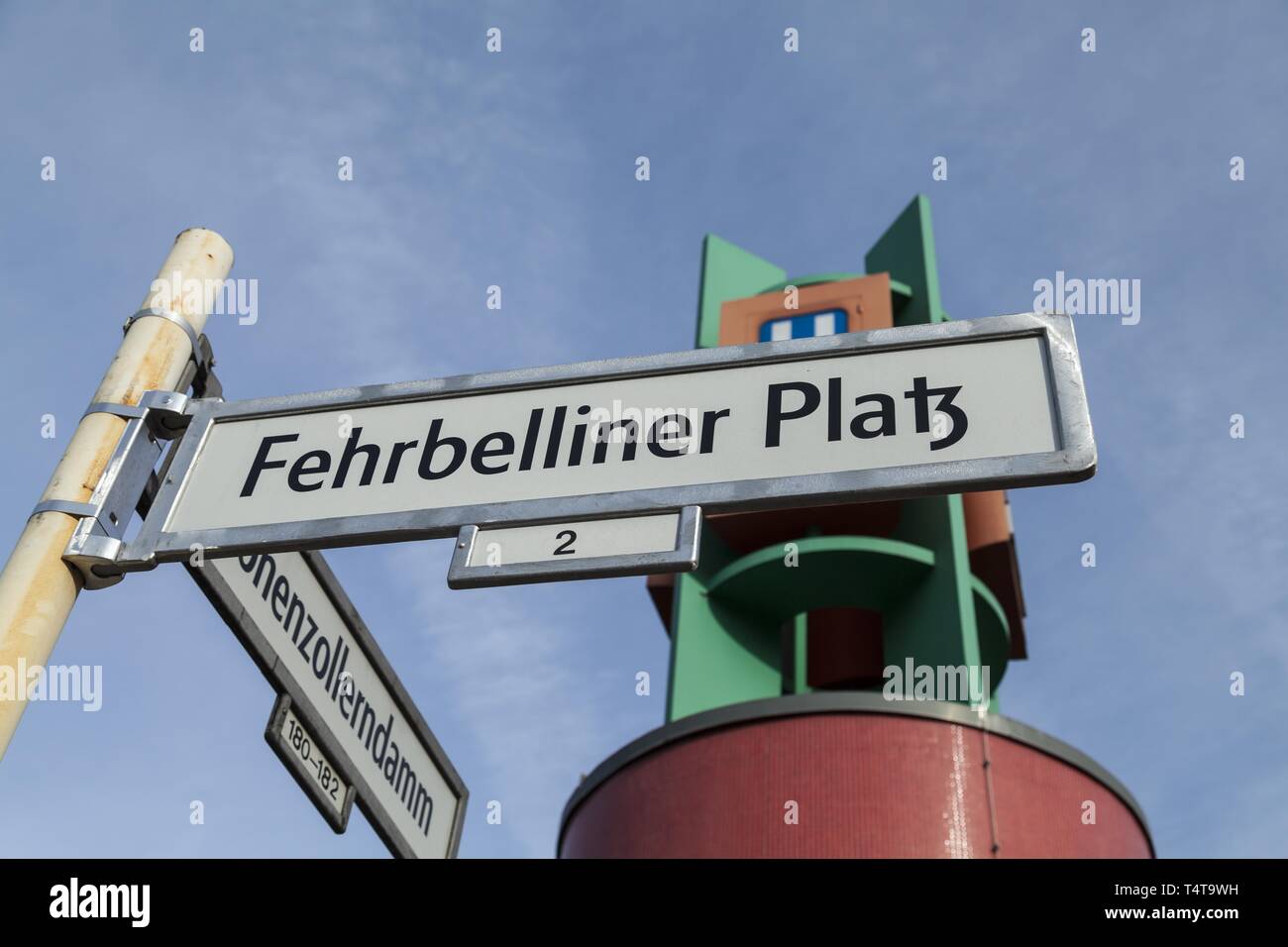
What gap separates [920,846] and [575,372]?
7.89 metres

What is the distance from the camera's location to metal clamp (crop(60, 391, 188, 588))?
7.55 feet

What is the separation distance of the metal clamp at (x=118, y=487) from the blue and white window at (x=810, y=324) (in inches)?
410

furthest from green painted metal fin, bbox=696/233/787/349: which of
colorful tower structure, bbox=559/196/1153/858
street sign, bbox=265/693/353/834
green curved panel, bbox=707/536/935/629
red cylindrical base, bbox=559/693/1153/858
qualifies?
street sign, bbox=265/693/353/834

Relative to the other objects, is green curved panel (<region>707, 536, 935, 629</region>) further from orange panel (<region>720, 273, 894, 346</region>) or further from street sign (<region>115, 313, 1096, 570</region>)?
street sign (<region>115, 313, 1096, 570</region>)

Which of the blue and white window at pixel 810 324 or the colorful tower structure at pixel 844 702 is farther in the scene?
the blue and white window at pixel 810 324

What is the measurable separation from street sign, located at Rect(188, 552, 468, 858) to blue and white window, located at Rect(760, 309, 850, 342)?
31.4 feet

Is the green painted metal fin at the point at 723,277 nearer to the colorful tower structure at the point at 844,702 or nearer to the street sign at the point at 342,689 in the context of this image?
the colorful tower structure at the point at 844,702

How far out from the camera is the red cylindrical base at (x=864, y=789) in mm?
9578

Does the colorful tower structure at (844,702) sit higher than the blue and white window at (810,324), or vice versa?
the blue and white window at (810,324)

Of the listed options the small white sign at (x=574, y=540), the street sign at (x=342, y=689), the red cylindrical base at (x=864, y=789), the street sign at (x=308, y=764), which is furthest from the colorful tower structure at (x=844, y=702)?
the small white sign at (x=574, y=540)
